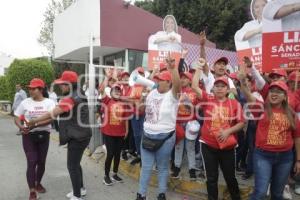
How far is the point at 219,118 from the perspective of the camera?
15.9 feet

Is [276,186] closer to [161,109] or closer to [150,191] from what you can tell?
[161,109]

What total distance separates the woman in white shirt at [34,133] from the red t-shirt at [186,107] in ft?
6.61

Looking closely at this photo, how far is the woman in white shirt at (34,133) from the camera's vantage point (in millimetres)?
5750

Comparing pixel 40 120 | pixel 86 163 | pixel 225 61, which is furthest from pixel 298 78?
pixel 86 163

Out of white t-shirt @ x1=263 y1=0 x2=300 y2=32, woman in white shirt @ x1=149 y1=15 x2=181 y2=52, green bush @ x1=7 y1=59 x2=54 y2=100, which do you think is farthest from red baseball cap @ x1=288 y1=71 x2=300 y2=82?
green bush @ x1=7 y1=59 x2=54 y2=100

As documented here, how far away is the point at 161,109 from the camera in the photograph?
5.16 meters

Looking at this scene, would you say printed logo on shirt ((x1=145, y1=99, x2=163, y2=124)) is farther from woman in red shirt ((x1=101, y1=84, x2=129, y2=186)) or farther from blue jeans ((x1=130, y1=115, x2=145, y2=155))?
blue jeans ((x1=130, y1=115, x2=145, y2=155))

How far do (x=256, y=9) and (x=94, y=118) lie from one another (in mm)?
4375

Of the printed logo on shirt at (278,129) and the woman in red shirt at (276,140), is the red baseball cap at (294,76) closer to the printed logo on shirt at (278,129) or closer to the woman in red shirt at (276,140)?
the woman in red shirt at (276,140)

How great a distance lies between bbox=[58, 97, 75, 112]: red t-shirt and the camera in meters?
5.28

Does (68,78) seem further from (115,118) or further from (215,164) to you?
(215,164)

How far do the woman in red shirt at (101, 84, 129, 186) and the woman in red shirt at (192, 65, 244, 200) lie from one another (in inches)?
78.4

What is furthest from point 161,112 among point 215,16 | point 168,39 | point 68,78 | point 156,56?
point 215,16

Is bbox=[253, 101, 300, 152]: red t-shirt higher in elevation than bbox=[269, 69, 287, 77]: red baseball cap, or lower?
lower
